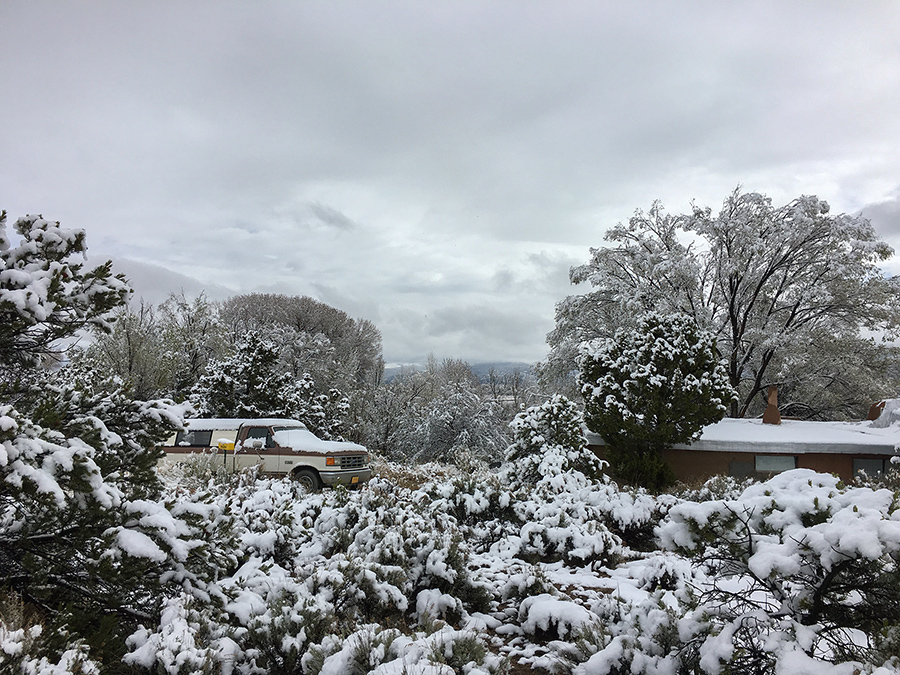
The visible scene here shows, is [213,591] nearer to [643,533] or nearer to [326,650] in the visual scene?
[326,650]

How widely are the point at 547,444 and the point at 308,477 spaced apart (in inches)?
221

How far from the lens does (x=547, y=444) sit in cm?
1195

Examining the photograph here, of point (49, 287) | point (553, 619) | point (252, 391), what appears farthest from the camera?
point (252, 391)

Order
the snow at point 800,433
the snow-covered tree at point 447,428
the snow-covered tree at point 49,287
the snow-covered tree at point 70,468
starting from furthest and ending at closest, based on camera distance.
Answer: the snow-covered tree at point 447,428, the snow at point 800,433, the snow-covered tree at point 49,287, the snow-covered tree at point 70,468

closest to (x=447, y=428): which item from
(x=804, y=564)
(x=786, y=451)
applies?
(x=786, y=451)

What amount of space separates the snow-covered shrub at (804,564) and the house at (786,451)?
1153cm

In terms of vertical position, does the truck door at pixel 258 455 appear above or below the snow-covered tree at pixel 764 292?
below

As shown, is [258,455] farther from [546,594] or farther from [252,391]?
[546,594]

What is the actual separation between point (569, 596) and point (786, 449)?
10690 millimetres

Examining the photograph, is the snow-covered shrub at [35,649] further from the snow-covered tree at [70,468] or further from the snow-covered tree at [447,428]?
the snow-covered tree at [447,428]

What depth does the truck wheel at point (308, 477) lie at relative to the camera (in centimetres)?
1166

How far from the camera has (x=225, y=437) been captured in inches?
484

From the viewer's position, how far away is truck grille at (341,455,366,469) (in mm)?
12208

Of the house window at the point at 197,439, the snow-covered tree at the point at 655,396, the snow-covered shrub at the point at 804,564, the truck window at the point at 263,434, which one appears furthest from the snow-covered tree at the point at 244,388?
the snow-covered shrub at the point at 804,564
